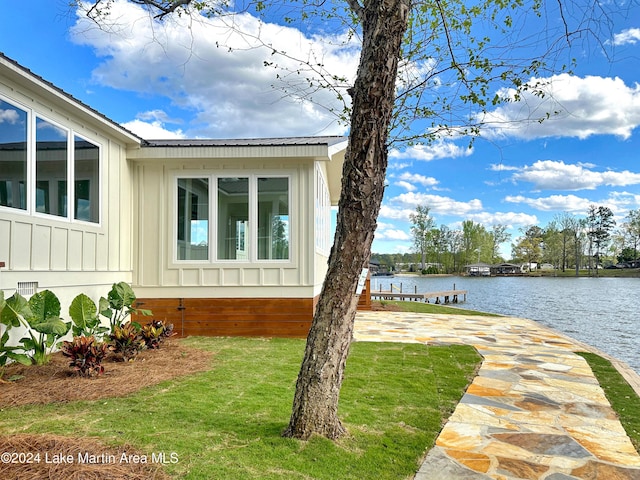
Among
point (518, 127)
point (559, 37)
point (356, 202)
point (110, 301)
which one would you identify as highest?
point (559, 37)

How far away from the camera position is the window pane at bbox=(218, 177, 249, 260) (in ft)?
25.4

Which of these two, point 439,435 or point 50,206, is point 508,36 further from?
point 50,206

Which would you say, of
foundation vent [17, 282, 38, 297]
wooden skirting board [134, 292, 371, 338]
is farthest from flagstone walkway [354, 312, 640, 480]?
foundation vent [17, 282, 38, 297]

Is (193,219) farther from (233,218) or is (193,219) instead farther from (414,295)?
(414,295)

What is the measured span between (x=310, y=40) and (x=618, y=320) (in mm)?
16024

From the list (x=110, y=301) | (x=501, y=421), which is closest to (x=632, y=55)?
(x=501, y=421)

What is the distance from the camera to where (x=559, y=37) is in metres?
3.57

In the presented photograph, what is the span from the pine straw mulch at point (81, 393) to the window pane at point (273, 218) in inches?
85.9

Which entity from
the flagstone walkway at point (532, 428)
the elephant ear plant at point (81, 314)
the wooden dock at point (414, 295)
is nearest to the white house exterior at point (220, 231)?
the elephant ear plant at point (81, 314)

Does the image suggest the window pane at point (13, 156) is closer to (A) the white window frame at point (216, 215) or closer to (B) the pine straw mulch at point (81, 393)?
(B) the pine straw mulch at point (81, 393)

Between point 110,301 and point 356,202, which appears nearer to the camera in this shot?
point 356,202

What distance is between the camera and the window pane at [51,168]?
5.50 meters

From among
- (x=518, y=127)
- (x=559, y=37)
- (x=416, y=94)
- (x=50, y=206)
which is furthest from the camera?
(x=50, y=206)

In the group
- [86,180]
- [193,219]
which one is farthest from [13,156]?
[193,219]
